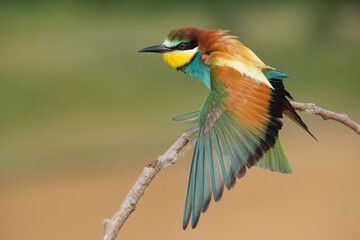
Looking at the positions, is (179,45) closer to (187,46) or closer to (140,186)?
(187,46)

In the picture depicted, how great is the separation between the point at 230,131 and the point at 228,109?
0.05m

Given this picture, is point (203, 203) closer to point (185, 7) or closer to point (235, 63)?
point (235, 63)

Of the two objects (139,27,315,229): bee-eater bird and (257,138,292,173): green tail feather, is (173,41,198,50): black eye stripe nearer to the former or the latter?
(139,27,315,229): bee-eater bird

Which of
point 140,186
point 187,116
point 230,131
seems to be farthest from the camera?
point 187,116

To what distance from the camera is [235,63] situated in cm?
102

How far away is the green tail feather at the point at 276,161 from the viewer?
3.66 ft

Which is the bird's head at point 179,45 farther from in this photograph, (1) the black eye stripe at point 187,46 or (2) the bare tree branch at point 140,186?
(2) the bare tree branch at point 140,186

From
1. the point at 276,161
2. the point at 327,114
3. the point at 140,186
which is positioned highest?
the point at 327,114

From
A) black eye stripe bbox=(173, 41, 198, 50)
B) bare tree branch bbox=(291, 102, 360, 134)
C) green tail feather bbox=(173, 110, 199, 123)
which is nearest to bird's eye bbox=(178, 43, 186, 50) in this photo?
black eye stripe bbox=(173, 41, 198, 50)

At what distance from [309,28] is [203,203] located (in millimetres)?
4107

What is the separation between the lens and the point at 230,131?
99 centimetres

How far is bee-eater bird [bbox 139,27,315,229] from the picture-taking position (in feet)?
2.92

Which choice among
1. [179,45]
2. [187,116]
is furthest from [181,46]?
[187,116]

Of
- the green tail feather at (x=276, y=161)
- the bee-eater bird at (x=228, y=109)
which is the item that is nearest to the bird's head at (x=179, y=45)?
the bee-eater bird at (x=228, y=109)
